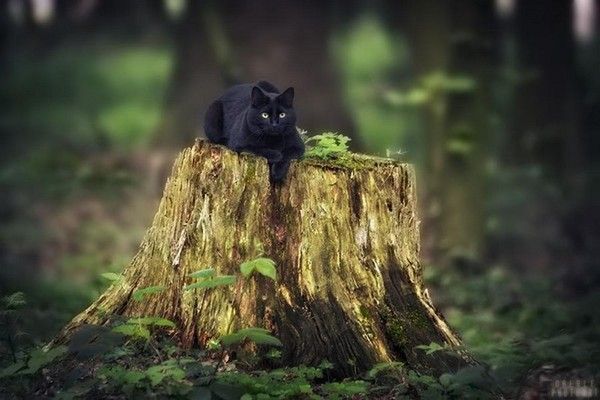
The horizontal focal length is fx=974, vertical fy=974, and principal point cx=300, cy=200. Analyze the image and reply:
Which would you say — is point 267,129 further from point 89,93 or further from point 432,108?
point 89,93

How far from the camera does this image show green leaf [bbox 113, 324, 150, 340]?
19.3 ft

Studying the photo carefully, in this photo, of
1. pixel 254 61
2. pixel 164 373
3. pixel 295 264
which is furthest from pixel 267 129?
pixel 254 61

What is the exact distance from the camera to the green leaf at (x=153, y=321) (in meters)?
5.91

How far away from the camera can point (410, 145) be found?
802 inches

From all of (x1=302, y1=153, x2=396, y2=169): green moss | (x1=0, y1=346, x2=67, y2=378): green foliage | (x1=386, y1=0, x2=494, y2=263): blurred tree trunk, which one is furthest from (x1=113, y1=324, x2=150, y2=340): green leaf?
(x1=386, y1=0, x2=494, y2=263): blurred tree trunk

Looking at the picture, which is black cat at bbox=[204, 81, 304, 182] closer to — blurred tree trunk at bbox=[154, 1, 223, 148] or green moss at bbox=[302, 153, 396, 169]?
green moss at bbox=[302, 153, 396, 169]

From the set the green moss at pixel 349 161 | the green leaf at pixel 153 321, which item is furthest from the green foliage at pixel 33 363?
the green moss at pixel 349 161

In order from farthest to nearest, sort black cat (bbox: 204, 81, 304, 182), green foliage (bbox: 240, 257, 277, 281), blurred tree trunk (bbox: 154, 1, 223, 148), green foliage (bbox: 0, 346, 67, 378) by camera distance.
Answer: blurred tree trunk (bbox: 154, 1, 223, 148) < black cat (bbox: 204, 81, 304, 182) < green foliage (bbox: 0, 346, 67, 378) < green foliage (bbox: 240, 257, 277, 281)

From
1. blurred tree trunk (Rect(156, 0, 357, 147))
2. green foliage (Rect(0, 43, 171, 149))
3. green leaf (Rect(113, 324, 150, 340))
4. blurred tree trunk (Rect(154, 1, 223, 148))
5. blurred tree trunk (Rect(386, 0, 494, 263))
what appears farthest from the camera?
green foliage (Rect(0, 43, 171, 149))

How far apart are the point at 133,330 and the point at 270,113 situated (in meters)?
2.00

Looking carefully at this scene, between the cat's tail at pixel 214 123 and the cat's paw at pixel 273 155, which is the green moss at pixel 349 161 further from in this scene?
the cat's tail at pixel 214 123

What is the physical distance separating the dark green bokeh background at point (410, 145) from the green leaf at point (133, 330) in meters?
1.83

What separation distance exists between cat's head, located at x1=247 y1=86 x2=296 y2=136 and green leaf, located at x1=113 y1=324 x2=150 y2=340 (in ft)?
5.67

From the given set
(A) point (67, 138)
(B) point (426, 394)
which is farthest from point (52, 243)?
(B) point (426, 394)
